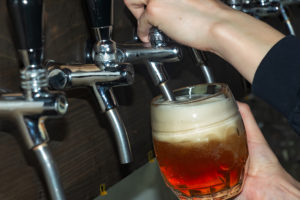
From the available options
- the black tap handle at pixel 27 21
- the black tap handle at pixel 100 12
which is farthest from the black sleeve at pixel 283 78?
the black tap handle at pixel 27 21

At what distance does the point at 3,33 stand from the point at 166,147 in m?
0.29

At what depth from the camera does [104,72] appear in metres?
0.60

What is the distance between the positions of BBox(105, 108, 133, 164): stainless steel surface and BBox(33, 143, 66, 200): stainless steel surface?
131 mm

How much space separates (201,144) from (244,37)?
16 cm

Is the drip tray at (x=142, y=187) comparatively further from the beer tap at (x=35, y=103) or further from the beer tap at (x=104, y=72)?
the beer tap at (x=35, y=103)

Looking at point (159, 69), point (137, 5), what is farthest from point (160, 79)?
point (137, 5)

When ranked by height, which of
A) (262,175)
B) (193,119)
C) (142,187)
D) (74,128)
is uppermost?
(193,119)

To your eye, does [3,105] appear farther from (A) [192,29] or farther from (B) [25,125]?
(A) [192,29]

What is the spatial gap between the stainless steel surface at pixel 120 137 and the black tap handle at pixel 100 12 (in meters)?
0.12

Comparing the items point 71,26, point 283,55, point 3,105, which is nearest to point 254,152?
point 283,55

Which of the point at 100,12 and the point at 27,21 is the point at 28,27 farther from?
the point at 100,12

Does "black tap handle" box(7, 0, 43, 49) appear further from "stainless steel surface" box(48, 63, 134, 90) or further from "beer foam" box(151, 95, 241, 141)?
"beer foam" box(151, 95, 241, 141)

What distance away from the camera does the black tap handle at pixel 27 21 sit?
46 centimetres

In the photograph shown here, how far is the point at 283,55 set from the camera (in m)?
0.65
